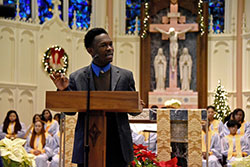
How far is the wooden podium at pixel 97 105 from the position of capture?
279cm

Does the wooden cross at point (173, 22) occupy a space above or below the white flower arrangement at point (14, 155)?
above

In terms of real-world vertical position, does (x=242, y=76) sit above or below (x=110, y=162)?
above

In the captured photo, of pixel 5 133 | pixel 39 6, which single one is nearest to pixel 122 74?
pixel 5 133

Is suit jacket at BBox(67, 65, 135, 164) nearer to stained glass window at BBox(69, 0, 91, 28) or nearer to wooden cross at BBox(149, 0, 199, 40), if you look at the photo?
wooden cross at BBox(149, 0, 199, 40)

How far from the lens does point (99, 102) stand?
282cm

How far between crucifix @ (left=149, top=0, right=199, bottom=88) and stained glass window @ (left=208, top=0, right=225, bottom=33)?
1106 millimetres

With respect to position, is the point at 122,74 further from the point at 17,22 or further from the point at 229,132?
the point at 17,22

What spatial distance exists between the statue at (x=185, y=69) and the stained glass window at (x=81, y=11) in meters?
3.13

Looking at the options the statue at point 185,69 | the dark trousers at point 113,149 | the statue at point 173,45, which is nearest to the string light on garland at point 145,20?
the statue at point 173,45

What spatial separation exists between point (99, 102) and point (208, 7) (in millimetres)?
12202

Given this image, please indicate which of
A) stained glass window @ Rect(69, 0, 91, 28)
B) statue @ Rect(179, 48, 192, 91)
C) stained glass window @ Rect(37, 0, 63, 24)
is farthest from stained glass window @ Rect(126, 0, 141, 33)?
stained glass window @ Rect(37, 0, 63, 24)

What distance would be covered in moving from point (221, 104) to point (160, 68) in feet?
7.97

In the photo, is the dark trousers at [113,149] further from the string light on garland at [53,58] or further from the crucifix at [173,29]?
the crucifix at [173,29]

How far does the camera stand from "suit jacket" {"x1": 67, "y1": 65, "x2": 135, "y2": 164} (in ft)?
10.1
